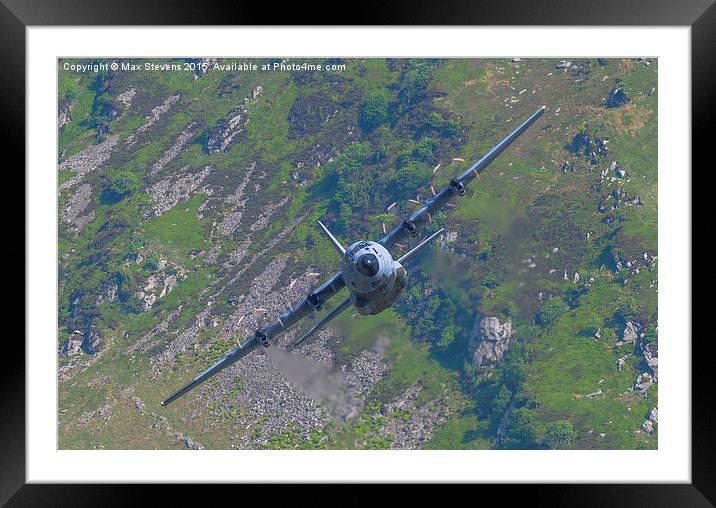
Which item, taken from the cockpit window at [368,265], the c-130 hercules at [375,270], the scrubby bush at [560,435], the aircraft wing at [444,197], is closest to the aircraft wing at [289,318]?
the c-130 hercules at [375,270]

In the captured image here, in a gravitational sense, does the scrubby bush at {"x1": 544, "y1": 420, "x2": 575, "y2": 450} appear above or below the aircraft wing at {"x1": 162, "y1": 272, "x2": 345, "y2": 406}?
below

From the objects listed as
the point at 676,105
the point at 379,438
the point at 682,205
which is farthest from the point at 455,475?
the point at 379,438

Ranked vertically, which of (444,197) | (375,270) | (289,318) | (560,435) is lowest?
(560,435)

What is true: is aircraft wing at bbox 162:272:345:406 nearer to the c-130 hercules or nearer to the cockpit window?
the c-130 hercules

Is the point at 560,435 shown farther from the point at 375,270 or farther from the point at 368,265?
the point at 368,265

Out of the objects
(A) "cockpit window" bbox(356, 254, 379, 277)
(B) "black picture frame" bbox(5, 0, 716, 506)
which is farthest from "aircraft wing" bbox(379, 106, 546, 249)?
(B) "black picture frame" bbox(5, 0, 716, 506)
